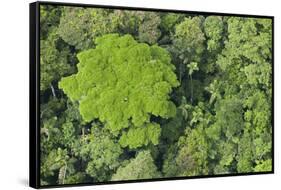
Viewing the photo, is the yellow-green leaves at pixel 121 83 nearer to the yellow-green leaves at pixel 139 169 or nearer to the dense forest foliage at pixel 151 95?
the dense forest foliage at pixel 151 95

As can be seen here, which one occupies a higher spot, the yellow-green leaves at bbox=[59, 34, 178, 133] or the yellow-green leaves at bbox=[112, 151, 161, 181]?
the yellow-green leaves at bbox=[59, 34, 178, 133]

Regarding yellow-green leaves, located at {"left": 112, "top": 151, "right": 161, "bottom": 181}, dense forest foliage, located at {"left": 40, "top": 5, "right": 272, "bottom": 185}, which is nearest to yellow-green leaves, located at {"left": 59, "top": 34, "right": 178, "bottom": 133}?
dense forest foliage, located at {"left": 40, "top": 5, "right": 272, "bottom": 185}

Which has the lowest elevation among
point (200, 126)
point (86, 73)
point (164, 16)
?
point (200, 126)

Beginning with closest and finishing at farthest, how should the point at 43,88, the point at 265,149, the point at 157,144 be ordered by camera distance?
the point at 43,88
the point at 157,144
the point at 265,149

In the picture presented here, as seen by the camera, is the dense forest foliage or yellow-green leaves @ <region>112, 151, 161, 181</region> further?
yellow-green leaves @ <region>112, 151, 161, 181</region>

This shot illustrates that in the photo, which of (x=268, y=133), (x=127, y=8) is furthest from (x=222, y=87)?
(x=127, y=8)

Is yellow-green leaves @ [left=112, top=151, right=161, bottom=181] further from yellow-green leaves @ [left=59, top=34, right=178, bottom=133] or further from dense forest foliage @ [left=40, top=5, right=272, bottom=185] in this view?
yellow-green leaves @ [left=59, top=34, right=178, bottom=133]

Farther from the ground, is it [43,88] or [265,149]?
[43,88]

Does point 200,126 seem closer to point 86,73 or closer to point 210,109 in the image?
point 210,109

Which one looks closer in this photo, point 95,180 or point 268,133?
point 95,180

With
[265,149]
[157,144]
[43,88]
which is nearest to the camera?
[43,88]
